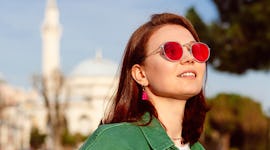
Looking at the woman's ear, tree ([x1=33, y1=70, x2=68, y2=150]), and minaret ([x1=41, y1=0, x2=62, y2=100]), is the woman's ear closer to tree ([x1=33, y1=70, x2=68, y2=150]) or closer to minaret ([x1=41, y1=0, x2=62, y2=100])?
tree ([x1=33, y1=70, x2=68, y2=150])

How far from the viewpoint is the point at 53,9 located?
3757 inches

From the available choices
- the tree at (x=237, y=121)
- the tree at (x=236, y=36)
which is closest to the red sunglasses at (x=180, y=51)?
the tree at (x=236, y=36)

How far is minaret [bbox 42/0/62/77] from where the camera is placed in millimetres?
93625

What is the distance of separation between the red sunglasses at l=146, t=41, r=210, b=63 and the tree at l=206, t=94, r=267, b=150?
43856 millimetres

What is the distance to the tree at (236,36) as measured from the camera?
15.1 m

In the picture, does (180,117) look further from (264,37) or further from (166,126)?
(264,37)

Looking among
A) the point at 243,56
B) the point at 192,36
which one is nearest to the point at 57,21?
the point at 243,56

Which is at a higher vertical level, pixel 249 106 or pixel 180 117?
pixel 180 117

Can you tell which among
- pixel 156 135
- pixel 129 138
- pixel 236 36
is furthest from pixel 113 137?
pixel 236 36

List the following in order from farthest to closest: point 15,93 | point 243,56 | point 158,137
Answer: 1. point 15,93
2. point 243,56
3. point 158,137

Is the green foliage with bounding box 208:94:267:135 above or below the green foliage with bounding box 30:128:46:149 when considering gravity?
above

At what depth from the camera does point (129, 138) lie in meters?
1.95

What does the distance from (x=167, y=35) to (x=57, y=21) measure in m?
93.8

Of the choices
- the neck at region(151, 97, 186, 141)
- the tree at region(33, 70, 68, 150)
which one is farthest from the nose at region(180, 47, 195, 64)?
the tree at region(33, 70, 68, 150)
